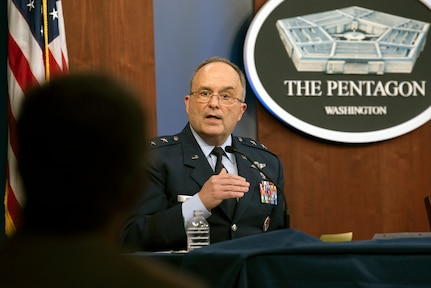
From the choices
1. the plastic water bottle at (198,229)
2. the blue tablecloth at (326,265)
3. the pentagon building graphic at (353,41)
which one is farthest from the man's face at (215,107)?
the blue tablecloth at (326,265)

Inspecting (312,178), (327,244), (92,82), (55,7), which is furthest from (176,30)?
(92,82)

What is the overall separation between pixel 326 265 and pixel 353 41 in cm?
249

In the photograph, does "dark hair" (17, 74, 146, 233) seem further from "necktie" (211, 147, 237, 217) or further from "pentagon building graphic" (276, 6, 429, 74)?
"pentagon building graphic" (276, 6, 429, 74)

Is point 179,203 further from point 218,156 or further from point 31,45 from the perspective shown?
point 31,45

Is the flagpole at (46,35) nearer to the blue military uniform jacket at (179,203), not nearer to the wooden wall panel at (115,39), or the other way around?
the wooden wall panel at (115,39)

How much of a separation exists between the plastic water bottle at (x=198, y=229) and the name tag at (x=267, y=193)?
0.38 meters

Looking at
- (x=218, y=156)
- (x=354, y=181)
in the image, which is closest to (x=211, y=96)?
(x=218, y=156)

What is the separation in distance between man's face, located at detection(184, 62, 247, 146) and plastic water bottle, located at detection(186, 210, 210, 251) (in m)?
0.44

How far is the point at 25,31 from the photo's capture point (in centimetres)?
344

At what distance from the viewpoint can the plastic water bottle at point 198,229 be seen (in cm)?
268

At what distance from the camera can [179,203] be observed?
2.85 m

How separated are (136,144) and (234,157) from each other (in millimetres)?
2449

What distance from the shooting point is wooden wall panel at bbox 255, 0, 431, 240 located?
406 centimetres

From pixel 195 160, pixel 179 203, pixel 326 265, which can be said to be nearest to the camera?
pixel 326 265
